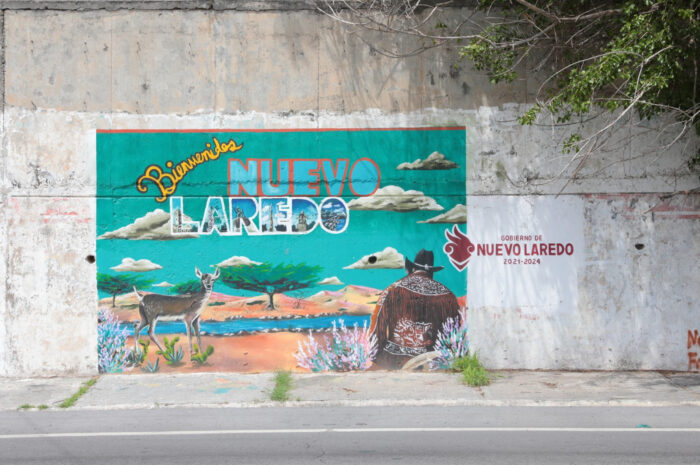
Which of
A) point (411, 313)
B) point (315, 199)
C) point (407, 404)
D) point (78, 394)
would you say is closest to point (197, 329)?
point (78, 394)

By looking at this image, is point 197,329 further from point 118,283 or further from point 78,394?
point 78,394

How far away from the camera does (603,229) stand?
1051 centimetres

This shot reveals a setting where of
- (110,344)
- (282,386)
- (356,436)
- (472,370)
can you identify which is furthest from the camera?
(110,344)

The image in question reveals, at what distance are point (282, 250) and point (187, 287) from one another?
5.09 ft

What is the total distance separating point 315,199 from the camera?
10.6 m

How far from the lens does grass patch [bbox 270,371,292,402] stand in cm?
904

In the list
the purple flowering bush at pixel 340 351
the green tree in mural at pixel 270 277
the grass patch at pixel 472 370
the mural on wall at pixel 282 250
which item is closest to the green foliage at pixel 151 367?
the mural on wall at pixel 282 250

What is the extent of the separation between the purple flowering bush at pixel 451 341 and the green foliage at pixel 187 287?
3.76 metres

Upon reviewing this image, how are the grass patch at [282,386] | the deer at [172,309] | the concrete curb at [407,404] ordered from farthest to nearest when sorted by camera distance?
1. the deer at [172,309]
2. the grass patch at [282,386]
3. the concrete curb at [407,404]

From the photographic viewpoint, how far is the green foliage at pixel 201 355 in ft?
34.5

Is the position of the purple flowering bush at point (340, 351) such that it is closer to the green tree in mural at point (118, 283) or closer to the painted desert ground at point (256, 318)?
the painted desert ground at point (256, 318)

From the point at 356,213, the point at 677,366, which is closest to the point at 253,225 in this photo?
the point at 356,213

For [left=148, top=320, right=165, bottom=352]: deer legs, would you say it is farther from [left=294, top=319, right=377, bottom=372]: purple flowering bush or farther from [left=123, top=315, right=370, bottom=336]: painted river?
[left=294, top=319, right=377, bottom=372]: purple flowering bush

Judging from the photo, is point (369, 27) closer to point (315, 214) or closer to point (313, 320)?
point (315, 214)
